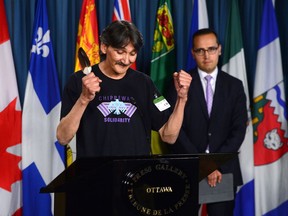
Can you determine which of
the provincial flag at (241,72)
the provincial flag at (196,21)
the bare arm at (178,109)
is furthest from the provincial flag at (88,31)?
the bare arm at (178,109)

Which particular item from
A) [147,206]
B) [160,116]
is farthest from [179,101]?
[147,206]

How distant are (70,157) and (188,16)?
56.4 inches

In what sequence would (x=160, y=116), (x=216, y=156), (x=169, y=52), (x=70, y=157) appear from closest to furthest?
(x=216, y=156), (x=160, y=116), (x=70, y=157), (x=169, y=52)

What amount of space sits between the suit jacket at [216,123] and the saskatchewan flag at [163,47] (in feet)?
1.31

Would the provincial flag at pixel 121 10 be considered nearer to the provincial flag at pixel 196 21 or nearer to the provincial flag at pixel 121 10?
the provincial flag at pixel 121 10

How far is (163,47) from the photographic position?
3738 millimetres

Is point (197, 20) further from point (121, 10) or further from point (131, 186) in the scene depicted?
point (131, 186)

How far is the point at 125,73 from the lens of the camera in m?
2.18

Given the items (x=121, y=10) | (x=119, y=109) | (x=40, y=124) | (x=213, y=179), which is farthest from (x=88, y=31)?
(x=119, y=109)

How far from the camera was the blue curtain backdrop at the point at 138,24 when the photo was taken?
3.62m

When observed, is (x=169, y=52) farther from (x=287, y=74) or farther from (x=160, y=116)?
(x=160, y=116)

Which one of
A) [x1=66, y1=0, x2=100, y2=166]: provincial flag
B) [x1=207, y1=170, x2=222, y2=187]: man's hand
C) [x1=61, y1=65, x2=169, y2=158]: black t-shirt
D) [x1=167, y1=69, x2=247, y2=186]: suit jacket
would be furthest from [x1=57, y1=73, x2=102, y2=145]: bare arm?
[x1=66, y1=0, x2=100, y2=166]: provincial flag

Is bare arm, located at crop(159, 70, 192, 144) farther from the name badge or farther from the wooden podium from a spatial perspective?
the wooden podium

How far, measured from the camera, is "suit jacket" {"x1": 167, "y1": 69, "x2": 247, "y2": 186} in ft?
10.4
